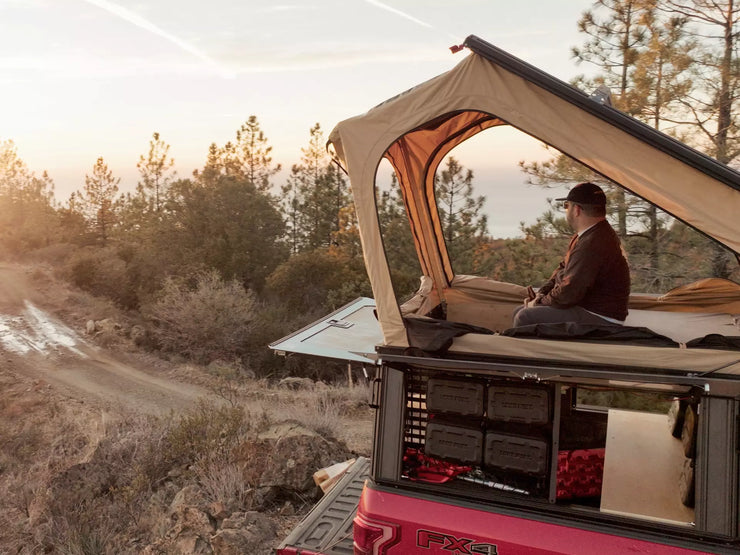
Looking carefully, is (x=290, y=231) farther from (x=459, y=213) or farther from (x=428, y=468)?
(x=428, y=468)

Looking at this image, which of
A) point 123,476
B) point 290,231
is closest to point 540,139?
point 123,476

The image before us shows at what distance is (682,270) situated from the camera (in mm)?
10352

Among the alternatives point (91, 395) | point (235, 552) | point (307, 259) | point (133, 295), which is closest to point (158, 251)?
point (133, 295)

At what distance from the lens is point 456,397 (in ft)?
9.12

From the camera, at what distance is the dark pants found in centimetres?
335

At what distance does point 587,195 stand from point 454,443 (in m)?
1.77

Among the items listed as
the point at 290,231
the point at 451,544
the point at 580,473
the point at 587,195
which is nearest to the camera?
the point at 451,544

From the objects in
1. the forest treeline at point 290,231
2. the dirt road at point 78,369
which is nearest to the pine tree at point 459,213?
the forest treeline at point 290,231

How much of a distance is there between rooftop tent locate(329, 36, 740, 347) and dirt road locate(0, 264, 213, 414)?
1217 centimetres

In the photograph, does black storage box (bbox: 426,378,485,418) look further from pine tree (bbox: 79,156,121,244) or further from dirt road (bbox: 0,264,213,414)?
pine tree (bbox: 79,156,121,244)

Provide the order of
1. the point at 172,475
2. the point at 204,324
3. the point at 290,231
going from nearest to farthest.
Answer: the point at 172,475 < the point at 204,324 < the point at 290,231

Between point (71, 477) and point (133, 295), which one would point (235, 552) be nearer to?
point (71, 477)

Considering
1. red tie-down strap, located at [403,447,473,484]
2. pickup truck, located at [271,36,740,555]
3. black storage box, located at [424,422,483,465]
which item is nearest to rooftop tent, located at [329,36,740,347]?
pickup truck, located at [271,36,740,555]

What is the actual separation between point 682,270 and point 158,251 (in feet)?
82.6
